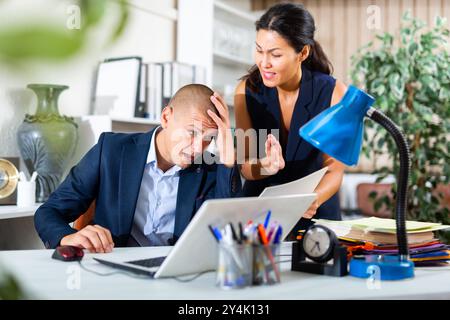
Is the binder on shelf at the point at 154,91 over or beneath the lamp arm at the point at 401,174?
over

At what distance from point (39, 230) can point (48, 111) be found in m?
1.12

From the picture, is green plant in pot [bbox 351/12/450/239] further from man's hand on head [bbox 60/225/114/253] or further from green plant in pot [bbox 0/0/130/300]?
green plant in pot [bbox 0/0/130/300]

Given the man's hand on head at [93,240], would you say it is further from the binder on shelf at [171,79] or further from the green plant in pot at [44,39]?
the binder on shelf at [171,79]

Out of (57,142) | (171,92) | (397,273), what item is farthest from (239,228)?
(171,92)

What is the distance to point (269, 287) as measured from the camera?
1033mm

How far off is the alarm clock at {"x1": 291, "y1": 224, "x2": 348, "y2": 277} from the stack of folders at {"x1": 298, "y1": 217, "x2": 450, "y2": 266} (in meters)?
0.11

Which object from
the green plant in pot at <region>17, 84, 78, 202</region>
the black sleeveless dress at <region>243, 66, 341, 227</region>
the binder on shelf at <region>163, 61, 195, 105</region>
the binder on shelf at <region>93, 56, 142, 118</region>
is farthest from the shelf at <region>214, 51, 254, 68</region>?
the black sleeveless dress at <region>243, 66, 341, 227</region>

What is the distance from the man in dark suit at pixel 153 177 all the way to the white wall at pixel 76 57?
0.24 m

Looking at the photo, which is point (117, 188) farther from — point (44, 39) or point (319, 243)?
point (44, 39)

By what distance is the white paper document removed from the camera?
138 centimetres

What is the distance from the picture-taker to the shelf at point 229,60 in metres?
4.16

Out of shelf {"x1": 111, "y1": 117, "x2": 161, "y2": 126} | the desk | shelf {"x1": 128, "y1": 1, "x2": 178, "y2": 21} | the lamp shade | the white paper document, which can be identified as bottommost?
the desk

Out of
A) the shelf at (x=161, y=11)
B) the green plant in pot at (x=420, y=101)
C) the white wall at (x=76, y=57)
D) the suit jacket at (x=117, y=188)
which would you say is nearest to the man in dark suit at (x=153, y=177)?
the suit jacket at (x=117, y=188)
